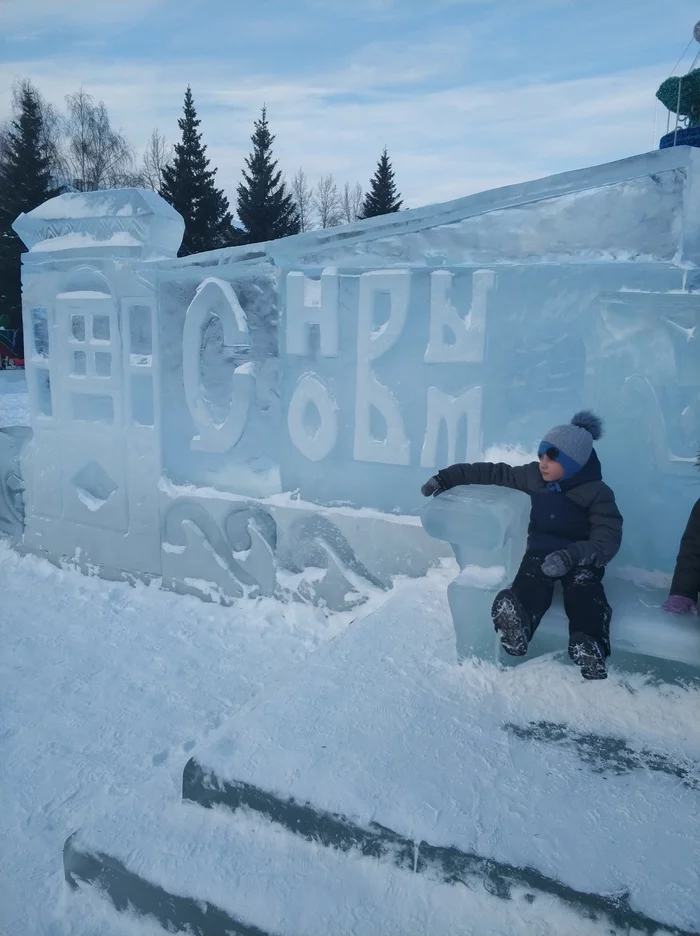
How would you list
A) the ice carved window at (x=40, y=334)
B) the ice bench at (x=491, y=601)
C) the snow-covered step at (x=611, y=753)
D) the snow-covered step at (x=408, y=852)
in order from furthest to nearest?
the ice carved window at (x=40, y=334) < the ice bench at (x=491, y=601) < the snow-covered step at (x=611, y=753) < the snow-covered step at (x=408, y=852)

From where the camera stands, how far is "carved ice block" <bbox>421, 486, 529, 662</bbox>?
2643 millimetres

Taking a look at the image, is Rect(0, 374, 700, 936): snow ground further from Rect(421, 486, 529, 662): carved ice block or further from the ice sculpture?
the ice sculpture

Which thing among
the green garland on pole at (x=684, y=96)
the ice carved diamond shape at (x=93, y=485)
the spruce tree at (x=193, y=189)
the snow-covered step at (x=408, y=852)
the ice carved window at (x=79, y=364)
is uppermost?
the spruce tree at (x=193, y=189)

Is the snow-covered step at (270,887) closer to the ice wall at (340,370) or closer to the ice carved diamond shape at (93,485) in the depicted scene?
the ice wall at (340,370)

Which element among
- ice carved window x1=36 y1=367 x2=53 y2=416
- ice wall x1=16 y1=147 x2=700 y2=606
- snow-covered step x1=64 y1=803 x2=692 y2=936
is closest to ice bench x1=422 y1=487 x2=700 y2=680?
ice wall x1=16 y1=147 x2=700 y2=606

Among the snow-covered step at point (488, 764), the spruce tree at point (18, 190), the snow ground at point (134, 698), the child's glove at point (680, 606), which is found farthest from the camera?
the spruce tree at point (18, 190)

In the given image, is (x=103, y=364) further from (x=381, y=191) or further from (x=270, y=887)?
(x=381, y=191)

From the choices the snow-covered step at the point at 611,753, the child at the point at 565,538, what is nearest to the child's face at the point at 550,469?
the child at the point at 565,538

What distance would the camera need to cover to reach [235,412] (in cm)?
435

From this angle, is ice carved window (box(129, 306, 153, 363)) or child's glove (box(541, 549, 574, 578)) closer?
child's glove (box(541, 549, 574, 578))

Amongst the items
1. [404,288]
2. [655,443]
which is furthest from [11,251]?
[655,443]

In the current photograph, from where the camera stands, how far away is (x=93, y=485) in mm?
5039

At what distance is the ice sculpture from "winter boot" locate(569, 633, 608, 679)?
0.53 meters

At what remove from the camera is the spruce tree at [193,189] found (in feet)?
63.6
